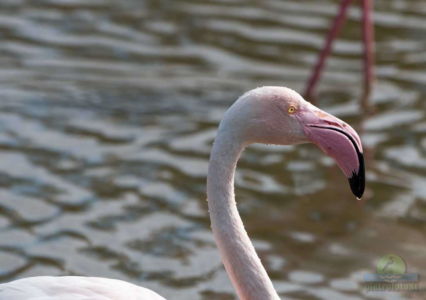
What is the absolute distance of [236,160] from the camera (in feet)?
14.5

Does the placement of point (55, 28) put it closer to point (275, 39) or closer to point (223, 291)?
point (275, 39)

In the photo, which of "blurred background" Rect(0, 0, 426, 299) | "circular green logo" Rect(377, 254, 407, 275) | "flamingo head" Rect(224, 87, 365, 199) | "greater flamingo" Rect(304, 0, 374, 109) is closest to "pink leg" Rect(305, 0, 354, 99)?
"greater flamingo" Rect(304, 0, 374, 109)

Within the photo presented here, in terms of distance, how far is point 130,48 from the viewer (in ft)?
34.3

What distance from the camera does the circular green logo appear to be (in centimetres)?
679

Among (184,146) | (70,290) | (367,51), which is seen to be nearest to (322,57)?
(367,51)

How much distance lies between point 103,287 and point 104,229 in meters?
2.58

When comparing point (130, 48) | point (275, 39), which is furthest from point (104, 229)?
point (275, 39)

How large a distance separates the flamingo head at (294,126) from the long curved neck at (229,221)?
0.32 feet

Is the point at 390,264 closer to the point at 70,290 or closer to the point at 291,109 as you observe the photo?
the point at 291,109

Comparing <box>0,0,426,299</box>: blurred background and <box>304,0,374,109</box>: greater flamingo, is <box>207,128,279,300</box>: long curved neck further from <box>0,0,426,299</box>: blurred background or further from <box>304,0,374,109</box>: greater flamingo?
<box>304,0,374,109</box>: greater flamingo

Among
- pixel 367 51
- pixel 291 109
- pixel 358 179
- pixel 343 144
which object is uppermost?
pixel 367 51

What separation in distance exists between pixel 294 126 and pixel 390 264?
274 centimetres

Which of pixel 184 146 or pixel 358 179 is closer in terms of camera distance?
pixel 358 179

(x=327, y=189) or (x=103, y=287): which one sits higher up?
(x=327, y=189)
